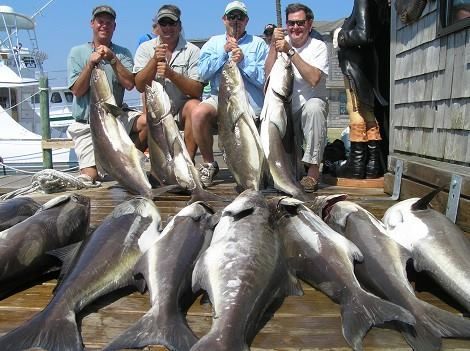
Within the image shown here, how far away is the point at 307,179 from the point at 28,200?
2.61 meters

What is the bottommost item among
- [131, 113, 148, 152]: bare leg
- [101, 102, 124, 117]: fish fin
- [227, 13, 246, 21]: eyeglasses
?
[131, 113, 148, 152]: bare leg

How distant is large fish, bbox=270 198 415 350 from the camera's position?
6.84ft

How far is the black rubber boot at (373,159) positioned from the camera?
216 inches

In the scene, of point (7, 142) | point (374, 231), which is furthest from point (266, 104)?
point (7, 142)

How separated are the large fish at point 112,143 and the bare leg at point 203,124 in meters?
0.71

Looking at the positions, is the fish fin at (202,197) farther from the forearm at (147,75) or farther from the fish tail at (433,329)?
the fish tail at (433,329)

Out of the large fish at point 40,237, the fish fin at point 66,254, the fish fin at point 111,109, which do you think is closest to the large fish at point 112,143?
the fish fin at point 111,109

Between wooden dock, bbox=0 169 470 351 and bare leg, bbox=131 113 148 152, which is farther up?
bare leg, bbox=131 113 148 152

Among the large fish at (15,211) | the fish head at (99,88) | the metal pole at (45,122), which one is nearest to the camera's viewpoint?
the large fish at (15,211)

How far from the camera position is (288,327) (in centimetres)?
221

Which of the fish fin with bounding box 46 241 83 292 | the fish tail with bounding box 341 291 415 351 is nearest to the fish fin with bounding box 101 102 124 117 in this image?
the fish fin with bounding box 46 241 83 292

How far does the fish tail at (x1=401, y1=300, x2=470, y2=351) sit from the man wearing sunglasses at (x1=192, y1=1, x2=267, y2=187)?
134 inches

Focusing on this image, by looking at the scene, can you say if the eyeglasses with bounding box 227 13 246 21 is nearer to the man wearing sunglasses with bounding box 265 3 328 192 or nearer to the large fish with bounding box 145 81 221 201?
the man wearing sunglasses with bounding box 265 3 328 192

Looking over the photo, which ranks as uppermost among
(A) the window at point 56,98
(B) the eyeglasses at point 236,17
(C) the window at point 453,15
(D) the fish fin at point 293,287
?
(B) the eyeglasses at point 236,17
